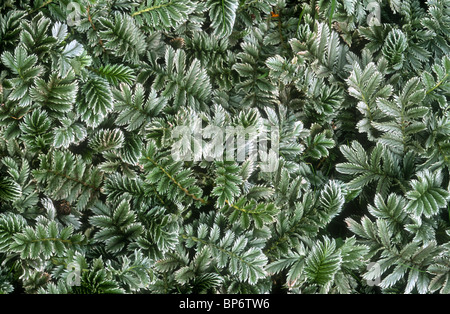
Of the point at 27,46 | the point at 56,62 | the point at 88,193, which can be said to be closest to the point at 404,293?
the point at 88,193

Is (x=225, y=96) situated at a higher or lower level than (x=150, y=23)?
lower

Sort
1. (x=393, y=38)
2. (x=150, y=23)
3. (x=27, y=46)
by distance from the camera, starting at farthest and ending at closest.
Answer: (x=393, y=38)
(x=150, y=23)
(x=27, y=46)

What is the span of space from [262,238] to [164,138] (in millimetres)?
619

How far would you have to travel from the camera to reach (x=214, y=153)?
1956mm

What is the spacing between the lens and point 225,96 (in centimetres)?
218

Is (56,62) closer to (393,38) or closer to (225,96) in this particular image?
(225,96)

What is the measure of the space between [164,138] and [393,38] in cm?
122

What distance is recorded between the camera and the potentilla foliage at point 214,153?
1881mm

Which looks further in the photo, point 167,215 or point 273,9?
point 273,9

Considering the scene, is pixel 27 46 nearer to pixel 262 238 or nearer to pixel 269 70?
pixel 269 70

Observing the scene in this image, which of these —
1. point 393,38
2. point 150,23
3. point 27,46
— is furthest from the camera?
point 393,38

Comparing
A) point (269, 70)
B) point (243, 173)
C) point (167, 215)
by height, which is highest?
point (269, 70)

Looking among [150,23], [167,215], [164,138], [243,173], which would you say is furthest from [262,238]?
[150,23]

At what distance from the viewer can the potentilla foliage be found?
188 cm
